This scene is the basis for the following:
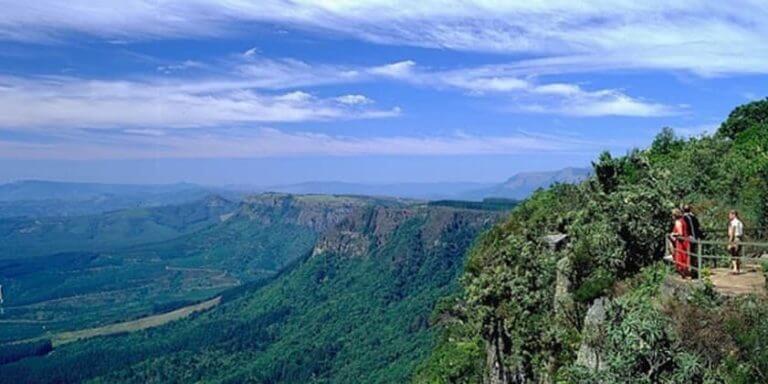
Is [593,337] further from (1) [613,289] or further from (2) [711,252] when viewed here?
(2) [711,252]

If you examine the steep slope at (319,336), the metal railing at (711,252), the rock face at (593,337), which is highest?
the metal railing at (711,252)

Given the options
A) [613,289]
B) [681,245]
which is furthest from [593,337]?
[681,245]

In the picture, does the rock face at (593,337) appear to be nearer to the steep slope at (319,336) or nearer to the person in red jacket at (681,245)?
the person in red jacket at (681,245)

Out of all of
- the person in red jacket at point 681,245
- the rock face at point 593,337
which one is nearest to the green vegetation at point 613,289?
the rock face at point 593,337

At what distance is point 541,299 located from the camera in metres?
26.3

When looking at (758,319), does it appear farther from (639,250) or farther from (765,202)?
(765,202)

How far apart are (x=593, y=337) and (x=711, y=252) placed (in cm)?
472

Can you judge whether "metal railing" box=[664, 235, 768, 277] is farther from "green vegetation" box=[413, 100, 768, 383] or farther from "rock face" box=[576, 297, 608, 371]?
"rock face" box=[576, 297, 608, 371]

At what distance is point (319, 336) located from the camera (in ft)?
517

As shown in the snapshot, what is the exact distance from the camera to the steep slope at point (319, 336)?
133875 millimetres

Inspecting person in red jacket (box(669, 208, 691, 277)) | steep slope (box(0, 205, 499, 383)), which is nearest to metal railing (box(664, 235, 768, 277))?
person in red jacket (box(669, 208, 691, 277))

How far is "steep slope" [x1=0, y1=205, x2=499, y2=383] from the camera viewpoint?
5271 inches

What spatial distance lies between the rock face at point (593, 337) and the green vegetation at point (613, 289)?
84 mm

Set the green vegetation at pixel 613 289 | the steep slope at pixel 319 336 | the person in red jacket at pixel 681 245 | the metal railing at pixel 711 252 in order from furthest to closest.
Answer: the steep slope at pixel 319 336
the person in red jacket at pixel 681 245
the metal railing at pixel 711 252
the green vegetation at pixel 613 289
